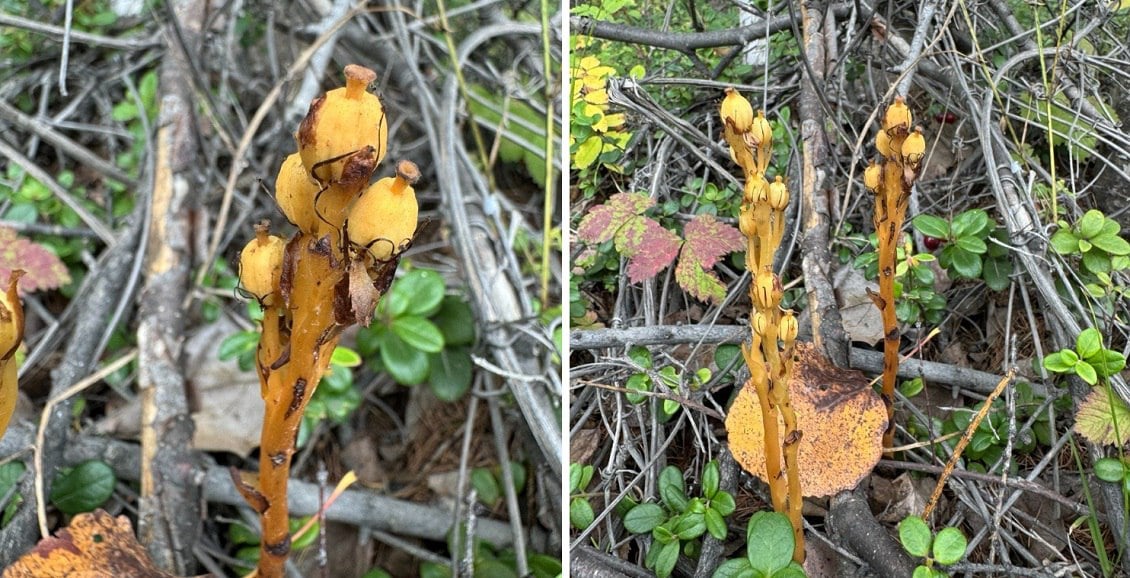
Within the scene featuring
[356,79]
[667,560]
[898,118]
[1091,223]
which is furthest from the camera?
[1091,223]

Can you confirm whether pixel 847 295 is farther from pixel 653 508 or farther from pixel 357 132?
pixel 357 132

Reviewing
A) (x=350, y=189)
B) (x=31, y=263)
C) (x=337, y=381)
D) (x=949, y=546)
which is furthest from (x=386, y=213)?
(x=31, y=263)

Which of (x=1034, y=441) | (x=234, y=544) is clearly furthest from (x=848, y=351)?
(x=234, y=544)

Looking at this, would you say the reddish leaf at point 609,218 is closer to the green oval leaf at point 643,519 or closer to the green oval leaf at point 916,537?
the green oval leaf at point 643,519

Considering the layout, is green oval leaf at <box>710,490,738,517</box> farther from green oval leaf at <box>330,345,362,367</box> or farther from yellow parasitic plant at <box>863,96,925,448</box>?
green oval leaf at <box>330,345,362,367</box>

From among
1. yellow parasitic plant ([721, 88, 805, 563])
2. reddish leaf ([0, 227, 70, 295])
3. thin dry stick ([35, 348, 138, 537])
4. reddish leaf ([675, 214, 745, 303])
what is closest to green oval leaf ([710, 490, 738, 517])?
yellow parasitic plant ([721, 88, 805, 563])

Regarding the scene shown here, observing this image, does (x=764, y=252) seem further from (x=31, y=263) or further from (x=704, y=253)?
(x=31, y=263)
